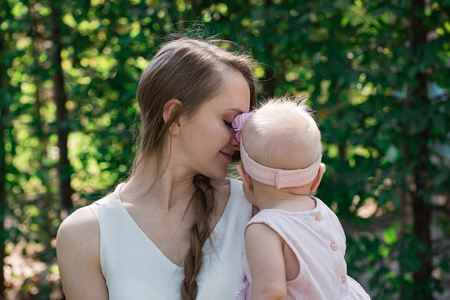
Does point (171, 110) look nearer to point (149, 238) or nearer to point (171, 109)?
point (171, 109)

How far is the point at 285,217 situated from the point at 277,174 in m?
0.13

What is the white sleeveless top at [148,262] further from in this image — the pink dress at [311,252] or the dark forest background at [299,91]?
the dark forest background at [299,91]

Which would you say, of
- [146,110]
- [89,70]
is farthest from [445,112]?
[89,70]

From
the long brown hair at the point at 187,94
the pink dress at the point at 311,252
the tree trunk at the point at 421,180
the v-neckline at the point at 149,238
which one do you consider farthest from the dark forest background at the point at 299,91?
the pink dress at the point at 311,252

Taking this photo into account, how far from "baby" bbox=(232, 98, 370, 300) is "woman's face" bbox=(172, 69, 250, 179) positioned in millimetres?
70

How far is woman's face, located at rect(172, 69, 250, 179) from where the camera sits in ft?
5.65

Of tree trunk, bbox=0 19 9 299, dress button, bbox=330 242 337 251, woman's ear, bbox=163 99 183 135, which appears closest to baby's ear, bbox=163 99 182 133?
woman's ear, bbox=163 99 183 135

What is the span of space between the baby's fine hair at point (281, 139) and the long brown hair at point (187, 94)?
Result: 0.21 m

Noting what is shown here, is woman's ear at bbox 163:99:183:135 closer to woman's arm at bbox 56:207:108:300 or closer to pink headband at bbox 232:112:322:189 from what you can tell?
pink headband at bbox 232:112:322:189

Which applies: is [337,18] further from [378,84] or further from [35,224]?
[35,224]

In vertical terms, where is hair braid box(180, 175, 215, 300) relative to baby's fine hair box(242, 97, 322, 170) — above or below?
below

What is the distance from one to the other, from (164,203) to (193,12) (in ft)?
6.00

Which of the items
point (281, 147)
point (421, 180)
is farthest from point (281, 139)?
point (421, 180)

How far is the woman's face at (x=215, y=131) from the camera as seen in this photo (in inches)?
67.9
